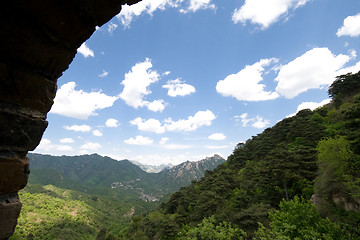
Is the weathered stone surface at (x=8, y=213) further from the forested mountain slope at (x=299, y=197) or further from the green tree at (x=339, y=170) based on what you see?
the green tree at (x=339, y=170)

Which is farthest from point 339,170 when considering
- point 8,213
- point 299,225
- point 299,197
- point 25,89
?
point 25,89

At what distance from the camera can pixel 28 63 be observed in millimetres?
1482

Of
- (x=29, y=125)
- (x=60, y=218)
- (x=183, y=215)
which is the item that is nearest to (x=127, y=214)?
(x=60, y=218)

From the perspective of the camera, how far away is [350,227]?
9.12 meters

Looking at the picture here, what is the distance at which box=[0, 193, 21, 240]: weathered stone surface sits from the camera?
5.09 feet

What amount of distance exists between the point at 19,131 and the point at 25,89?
0.44 metres

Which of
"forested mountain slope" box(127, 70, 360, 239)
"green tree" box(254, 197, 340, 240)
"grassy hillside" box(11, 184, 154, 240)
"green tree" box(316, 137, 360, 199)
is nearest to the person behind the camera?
"green tree" box(254, 197, 340, 240)

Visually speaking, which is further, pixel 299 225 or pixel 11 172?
pixel 299 225

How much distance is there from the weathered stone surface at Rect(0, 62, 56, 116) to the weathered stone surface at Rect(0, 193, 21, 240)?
0.95 meters

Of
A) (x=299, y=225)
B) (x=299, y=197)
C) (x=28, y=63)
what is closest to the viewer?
(x=28, y=63)

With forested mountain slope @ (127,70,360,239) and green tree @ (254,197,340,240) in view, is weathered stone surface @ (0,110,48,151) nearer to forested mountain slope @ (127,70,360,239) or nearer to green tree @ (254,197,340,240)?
green tree @ (254,197,340,240)

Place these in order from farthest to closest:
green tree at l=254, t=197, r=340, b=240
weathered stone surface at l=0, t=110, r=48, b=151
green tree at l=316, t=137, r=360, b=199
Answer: green tree at l=316, t=137, r=360, b=199 → green tree at l=254, t=197, r=340, b=240 → weathered stone surface at l=0, t=110, r=48, b=151

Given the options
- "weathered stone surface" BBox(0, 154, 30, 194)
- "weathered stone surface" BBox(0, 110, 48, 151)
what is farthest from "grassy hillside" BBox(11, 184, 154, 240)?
"weathered stone surface" BBox(0, 110, 48, 151)

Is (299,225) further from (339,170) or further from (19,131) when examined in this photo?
(19,131)
